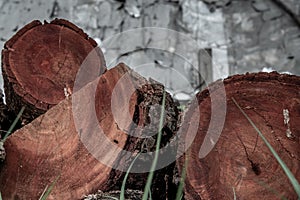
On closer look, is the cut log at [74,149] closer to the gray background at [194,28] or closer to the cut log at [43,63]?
the cut log at [43,63]

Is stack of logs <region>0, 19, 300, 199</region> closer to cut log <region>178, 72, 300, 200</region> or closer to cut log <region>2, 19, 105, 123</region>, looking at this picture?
cut log <region>178, 72, 300, 200</region>

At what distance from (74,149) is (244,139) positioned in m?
0.36

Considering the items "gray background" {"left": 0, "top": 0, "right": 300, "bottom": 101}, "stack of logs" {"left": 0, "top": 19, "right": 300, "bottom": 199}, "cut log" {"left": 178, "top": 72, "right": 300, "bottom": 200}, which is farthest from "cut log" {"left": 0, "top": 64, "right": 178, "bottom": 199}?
"gray background" {"left": 0, "top": 0, "right": 300, "bottom": 101}

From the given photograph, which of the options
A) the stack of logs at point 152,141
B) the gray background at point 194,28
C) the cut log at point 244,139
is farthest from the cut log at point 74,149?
the gray background at point 194,28

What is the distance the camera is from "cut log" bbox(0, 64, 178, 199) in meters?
1.16

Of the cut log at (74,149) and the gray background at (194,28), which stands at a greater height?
the gray background at (194,28)

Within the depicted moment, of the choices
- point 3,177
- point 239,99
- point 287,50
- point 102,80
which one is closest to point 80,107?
point 102,80

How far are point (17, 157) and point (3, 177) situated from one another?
56 mm

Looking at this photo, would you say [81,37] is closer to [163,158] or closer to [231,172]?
[163,158]

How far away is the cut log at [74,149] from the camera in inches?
45.6

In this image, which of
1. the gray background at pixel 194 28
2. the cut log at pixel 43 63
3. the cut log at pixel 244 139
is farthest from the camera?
the gray background at pixel 194 28

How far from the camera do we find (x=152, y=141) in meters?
Result: 1.22

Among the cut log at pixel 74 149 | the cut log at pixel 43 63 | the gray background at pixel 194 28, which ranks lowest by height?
the cut log at pixel 74 149

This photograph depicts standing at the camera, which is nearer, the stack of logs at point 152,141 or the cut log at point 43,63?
the stack of logs at point 152,141
